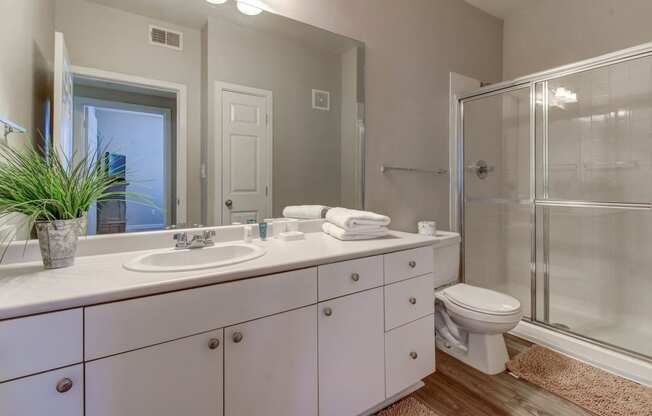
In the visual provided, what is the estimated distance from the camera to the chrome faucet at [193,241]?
1363 millimetres

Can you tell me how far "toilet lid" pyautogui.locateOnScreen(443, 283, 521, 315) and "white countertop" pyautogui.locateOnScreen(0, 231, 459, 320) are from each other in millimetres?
740

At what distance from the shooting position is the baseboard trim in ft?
5.56

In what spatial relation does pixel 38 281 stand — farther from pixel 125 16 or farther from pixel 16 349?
pixel 125 16

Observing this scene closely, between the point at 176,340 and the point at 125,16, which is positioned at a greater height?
the point at 125,16

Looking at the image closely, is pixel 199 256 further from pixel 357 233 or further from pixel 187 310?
pixel 357 233

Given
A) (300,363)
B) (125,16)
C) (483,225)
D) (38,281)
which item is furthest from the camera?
(483,225)

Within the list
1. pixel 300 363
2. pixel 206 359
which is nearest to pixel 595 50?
pixel 300 363

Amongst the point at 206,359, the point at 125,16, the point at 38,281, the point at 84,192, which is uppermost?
the point at 125,16

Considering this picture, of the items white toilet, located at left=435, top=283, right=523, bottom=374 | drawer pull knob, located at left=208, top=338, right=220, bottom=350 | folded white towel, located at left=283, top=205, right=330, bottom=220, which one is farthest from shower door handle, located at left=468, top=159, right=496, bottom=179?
drawer pull knob, located at left=208, top=338, right=220, bottom=350

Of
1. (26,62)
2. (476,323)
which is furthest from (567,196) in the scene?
(26,62)

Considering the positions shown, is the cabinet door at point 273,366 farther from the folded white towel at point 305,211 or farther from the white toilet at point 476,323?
the white toilet at point 476,323

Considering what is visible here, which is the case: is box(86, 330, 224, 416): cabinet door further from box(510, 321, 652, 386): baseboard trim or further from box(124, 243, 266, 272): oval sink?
box(510, 321, 652, 386): baseboard trim

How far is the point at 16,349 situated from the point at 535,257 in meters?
2.79

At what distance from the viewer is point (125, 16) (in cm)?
131
